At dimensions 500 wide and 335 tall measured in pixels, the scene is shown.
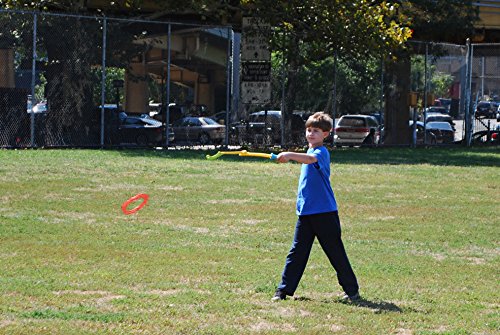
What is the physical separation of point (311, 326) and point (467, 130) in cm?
2970

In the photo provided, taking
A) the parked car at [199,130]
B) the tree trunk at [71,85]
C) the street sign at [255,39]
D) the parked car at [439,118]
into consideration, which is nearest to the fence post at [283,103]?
the street sign at [255,39]

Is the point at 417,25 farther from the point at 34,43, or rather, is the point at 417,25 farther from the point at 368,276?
the point at 368,276

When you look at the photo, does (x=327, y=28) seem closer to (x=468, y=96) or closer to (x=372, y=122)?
(x=372, y=122)

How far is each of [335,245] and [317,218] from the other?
10.9 inches

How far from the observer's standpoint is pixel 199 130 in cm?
2898

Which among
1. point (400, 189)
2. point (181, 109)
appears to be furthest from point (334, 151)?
point (400, 189)

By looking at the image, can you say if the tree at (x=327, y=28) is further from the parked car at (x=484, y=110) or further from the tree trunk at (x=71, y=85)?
the parked car at (x=484, y=110)

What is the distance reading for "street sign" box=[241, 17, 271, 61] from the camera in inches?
1147

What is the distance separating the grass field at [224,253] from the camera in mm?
7707

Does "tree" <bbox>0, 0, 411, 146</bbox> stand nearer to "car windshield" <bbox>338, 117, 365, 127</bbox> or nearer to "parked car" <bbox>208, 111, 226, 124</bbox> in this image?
"parked car" <bbox>208, 111, 226, 124</bbox>

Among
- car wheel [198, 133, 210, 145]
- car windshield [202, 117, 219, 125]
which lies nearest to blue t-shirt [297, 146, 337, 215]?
car wheel [198, 133, 210, 145]

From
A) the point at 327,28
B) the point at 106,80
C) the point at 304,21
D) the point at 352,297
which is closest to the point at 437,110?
the point at 304,21

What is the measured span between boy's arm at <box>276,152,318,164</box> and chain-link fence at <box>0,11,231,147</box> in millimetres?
17899

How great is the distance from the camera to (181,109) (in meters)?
29.4
